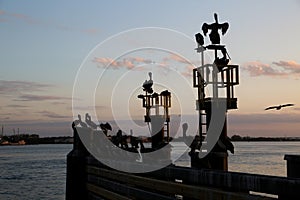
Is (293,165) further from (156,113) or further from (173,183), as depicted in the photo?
(156,113)

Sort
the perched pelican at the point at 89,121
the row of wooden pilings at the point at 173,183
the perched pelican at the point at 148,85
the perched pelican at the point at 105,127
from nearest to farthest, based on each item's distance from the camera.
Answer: the row of wooden pilings at the point at 173,183, the perched pelican at the point at 89,121, the perched pelican at the point at 105,127, the perched pelican at the point at 148,85

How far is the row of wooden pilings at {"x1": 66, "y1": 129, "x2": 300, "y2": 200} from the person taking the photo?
18.2ft

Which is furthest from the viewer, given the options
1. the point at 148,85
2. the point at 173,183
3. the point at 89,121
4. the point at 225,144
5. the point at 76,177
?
the point at 148,85

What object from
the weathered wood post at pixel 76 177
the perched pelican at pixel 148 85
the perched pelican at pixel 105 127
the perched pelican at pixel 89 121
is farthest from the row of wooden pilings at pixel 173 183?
the perched pelican at pixel 148 85

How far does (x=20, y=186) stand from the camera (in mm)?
39031

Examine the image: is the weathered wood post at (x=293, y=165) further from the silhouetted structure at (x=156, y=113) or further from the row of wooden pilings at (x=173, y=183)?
the silhouetted structure at (x=156, y=113)

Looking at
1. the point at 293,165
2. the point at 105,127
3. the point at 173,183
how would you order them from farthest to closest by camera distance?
the point at 105,127 < the point at 173,183 < the point at 293,165

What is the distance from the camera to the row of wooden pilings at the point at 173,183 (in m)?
5.56

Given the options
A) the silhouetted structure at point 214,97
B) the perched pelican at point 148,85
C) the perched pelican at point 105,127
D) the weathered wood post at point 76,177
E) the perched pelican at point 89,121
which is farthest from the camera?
the perched pelican at point 148,85

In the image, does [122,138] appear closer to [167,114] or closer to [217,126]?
[167,114]

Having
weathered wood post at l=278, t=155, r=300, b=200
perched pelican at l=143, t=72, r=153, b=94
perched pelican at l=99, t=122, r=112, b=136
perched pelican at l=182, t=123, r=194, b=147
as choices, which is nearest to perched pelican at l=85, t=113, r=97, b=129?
perched pelican at l=99, t=122, r=112, b=136

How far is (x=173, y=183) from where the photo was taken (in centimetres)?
794

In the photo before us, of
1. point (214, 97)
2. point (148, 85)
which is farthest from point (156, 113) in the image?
point (214, 97)

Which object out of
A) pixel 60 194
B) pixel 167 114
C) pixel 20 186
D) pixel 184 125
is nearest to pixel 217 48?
pixel 184 125
